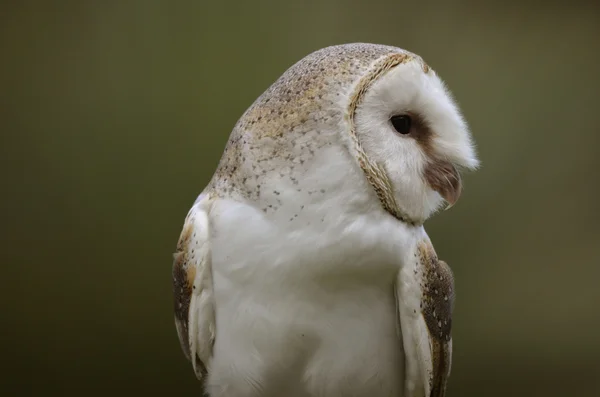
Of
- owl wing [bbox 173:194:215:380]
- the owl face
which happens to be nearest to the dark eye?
the owl face

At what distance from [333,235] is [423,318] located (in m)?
0.19

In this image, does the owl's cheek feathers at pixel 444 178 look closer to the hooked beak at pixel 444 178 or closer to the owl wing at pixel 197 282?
the hooked beak at pixel 444 178

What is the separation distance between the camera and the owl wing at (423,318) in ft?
2.80

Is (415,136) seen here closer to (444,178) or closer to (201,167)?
(444,178)

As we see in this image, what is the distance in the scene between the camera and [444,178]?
883 millimetres

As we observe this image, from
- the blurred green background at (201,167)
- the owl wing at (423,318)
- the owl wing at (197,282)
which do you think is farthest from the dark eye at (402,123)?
the blurred green background at (201,167)

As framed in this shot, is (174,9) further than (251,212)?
Yes

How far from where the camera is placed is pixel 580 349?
150cm

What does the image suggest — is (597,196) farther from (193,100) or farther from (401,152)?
(193,100)

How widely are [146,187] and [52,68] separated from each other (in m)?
0.36

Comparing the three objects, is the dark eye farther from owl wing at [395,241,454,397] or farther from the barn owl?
owl wing at [395,241,454,397]

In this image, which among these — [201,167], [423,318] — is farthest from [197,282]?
[201,167]

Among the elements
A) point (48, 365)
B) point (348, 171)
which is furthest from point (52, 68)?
point (348, 171)

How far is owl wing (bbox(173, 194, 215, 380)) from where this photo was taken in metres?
0.90
